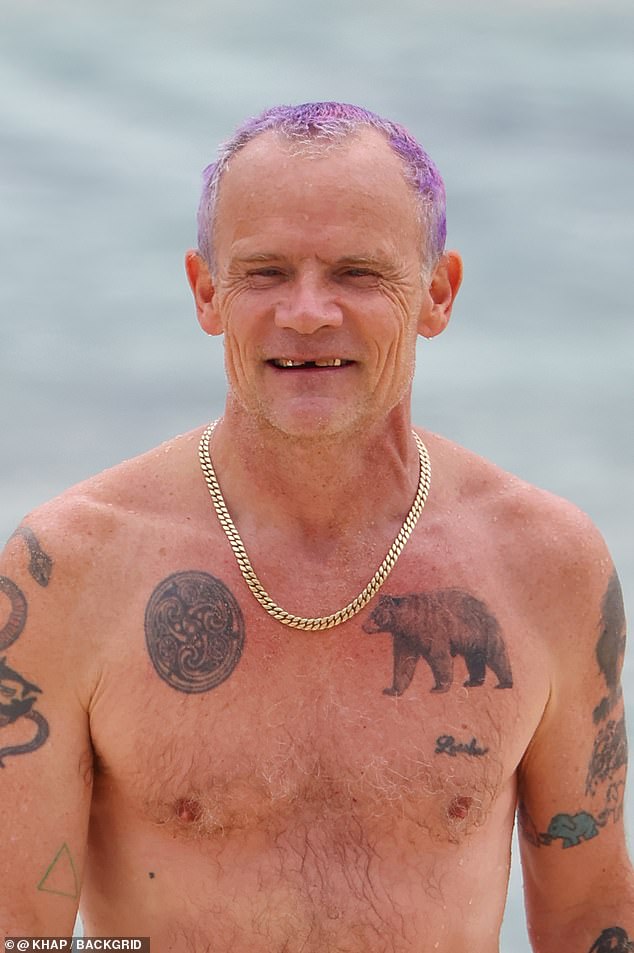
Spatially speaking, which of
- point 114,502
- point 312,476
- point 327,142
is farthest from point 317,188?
point 114,502

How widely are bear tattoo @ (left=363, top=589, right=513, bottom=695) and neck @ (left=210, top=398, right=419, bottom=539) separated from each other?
230 millimetres

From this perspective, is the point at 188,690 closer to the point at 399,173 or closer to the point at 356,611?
the point at 356,611

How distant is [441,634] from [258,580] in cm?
46

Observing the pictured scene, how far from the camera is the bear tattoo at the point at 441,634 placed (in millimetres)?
4637

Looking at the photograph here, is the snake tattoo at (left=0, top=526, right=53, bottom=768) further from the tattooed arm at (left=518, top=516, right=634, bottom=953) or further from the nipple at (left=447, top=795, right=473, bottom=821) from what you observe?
the tattooed arm at (left=518, top=516, right=634, bottom=953)

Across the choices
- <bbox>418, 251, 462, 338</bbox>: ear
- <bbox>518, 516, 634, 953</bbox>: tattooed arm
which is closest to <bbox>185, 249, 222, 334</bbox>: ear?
<bbox>418, 251, 462, 338</bbox>: ear

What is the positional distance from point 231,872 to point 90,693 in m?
0.53

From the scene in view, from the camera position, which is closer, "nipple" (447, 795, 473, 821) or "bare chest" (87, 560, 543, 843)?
"bare chest" (87, 560, 543, 843)

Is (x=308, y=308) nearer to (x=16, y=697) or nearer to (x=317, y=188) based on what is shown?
(x=317, y=188)

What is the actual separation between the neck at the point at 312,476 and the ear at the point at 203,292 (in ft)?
0.70

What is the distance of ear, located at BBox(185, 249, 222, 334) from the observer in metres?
4.64

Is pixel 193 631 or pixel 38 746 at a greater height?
pixel 193 631

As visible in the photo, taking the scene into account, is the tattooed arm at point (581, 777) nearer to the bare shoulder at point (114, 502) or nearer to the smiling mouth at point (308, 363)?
the smiling mouth at point (308, 363)

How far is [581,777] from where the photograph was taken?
4.92m
